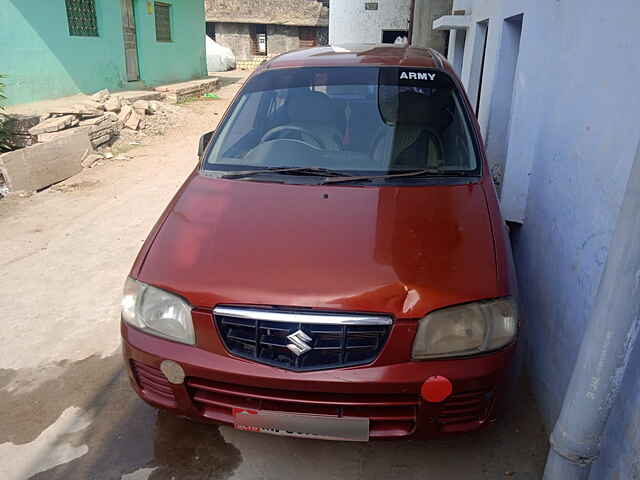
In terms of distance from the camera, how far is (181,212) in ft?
8.50

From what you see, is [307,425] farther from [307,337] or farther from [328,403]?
[307,337]

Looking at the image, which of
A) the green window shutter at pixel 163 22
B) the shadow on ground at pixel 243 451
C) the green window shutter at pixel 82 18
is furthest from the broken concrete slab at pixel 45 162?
the green window shutter at pixel 163 22

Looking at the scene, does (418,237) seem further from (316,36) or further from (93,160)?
(316,36)

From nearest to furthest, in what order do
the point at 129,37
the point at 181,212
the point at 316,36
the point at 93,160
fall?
1. the point at 181,212
2. the point at 93,160
3. the point at 129,37
4. the point at 316,36

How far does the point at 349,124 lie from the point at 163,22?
14339 millimetres

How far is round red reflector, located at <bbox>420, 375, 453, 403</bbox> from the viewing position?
2.01 m

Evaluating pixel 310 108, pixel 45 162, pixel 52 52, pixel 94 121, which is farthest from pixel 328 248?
pixel 52 52

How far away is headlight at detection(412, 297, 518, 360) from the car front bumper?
39 millimetres

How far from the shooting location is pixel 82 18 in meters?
11.2

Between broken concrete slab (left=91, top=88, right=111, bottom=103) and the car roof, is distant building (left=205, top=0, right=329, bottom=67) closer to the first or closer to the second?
broken concrete slab (left=91, top=88, right=111, bottom=103)

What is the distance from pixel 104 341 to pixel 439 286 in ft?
7.92

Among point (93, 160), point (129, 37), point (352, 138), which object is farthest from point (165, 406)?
point (129, 37)

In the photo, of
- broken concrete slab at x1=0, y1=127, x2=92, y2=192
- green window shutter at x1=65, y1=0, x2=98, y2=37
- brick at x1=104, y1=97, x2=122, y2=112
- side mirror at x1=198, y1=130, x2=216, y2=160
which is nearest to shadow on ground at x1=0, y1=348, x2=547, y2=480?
side mirror at x1=198, y1=130, x2=216, y2=160

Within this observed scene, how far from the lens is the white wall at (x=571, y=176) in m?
2.00
